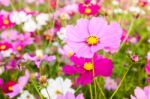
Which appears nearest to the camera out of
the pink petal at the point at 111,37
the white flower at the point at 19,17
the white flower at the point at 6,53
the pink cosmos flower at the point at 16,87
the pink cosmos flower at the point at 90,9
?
the pink petal at the point at 111,37

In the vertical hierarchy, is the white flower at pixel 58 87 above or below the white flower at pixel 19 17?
below

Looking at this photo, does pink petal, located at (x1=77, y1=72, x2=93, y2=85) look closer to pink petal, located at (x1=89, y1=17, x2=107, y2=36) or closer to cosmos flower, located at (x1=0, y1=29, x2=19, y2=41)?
pink petal, located at (x1=89, y1=17, x2=107, y2=36)

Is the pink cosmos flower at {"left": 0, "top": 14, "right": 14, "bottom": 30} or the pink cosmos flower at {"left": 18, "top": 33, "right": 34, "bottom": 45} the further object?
the pink cosmos flower at {"left": 18, "top": 33, "right": 34, "bottom": 45}

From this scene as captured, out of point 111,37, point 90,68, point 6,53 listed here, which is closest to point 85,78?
point 90,68

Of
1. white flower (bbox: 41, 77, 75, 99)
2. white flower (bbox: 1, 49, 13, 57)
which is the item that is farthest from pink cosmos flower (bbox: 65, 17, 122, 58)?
white flower (bbox: 1, 49, 13, 57)

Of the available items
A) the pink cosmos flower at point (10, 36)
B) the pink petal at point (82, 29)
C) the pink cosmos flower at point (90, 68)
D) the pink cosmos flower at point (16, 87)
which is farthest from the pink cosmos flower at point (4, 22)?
the pink petal at point (82, 29)

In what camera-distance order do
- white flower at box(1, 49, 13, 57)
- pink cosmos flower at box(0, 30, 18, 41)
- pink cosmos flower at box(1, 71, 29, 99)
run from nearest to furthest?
1. pink cosmos flower at box(1, 71, 29, 99)
2. white flower at box(1, 49, 13, 57)
3. pink cosmos flower at box(0, 30, 18, 41)

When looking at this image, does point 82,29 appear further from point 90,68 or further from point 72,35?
point 90,68

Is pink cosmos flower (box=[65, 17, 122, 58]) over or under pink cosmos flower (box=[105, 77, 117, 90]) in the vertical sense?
over

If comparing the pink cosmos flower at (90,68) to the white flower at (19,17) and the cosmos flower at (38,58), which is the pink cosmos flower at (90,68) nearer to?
the cosmos flower at (38,58)
